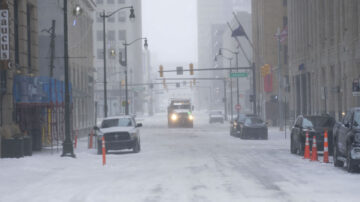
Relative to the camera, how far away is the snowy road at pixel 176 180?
1500cm

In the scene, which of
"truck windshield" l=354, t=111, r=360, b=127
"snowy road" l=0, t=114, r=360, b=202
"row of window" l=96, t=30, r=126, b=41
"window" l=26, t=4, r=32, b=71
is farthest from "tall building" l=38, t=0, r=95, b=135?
"row of window" l=96, t=30, r=126, b=41

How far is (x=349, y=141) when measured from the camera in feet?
67.3

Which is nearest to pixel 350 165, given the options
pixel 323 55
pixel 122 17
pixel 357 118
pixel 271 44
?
pixel 357 118

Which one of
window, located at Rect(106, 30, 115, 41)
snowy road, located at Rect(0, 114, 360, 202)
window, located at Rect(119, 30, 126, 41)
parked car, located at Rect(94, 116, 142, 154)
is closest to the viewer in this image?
snowy road, located at Rect(0, 114, 360, 202)

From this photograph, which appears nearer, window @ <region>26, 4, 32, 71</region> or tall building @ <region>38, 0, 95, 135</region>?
window @ <region>26, 4, 32, 71</region>

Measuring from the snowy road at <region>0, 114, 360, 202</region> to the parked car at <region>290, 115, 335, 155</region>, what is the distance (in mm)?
1776

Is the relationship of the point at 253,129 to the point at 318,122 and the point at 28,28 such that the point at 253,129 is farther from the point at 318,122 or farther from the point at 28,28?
the point at 28,28

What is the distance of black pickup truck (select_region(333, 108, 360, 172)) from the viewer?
65.7ft

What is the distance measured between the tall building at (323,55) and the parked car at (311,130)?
1153 cm

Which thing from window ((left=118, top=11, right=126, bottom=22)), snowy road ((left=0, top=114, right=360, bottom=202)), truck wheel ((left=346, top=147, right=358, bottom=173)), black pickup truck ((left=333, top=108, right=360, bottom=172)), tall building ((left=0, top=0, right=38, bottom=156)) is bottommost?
snowy road ((left=0, top=114, right=360, bottom=202))

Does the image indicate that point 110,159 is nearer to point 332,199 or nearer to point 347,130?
point 347,130

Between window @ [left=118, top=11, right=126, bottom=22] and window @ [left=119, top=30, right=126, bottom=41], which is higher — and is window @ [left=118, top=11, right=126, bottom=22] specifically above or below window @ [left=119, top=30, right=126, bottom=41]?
above

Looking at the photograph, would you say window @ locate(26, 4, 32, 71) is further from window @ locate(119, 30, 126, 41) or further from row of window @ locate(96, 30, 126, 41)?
window @ locate(119, 30, 126, 41)

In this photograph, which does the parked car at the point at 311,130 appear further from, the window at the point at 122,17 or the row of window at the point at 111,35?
the window at the point at 122,17
